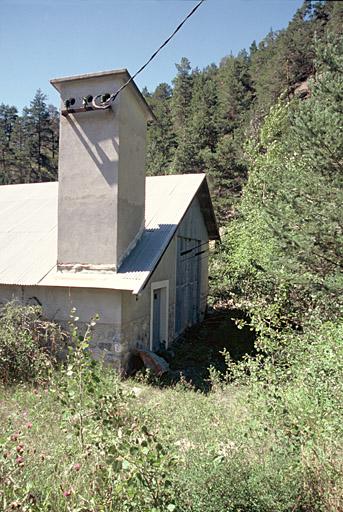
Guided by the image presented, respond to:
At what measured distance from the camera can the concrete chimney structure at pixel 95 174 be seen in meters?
8.02

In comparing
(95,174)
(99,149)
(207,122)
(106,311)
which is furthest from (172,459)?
(207,122)

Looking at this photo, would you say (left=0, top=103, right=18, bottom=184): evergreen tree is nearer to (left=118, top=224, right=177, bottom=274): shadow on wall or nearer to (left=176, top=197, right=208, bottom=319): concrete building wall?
(left=176, top=197, right=208, bottom=319): concrete building wall

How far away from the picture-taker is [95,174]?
26.7 feet

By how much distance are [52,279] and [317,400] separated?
19.8 feet

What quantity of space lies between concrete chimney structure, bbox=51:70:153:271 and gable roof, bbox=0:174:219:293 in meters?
0.37

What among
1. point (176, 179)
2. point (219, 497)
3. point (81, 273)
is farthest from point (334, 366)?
point (176, 179)

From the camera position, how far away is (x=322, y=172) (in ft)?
31.5

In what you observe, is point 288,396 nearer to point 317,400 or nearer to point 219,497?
point 317,400

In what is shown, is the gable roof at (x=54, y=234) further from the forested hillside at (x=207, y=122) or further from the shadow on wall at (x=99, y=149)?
the forested hillside at (x=207, y=122)

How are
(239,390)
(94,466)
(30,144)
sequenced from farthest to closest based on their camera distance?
(30,144) < (239,390) < (94,466)

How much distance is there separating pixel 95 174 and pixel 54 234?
2643 mm

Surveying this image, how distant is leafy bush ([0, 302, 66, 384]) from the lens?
7.16 meters

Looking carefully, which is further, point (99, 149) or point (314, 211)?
point (314, 211)

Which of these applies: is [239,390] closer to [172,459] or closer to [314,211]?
Answer: [172,459]
